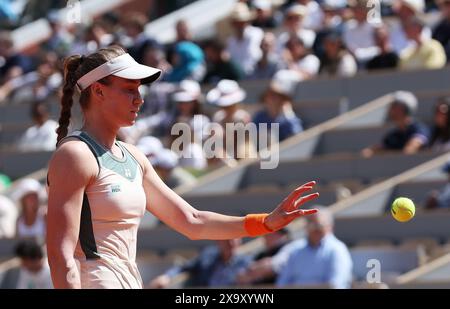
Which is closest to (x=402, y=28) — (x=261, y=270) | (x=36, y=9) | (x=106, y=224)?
(x=261, y=270)

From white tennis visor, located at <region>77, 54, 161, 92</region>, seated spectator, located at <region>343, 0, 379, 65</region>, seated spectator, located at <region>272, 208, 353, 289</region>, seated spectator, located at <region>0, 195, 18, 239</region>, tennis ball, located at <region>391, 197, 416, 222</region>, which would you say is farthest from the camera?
seated spectator, located at <region>343, 0, 379, 65</region>

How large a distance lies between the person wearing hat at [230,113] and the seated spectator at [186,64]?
4.37ft

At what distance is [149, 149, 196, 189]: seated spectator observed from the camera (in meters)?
12.1

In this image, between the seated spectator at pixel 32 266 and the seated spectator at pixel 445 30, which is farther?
the seated spectator at pixel 445 30

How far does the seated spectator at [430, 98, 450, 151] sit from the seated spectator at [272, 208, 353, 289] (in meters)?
2.00

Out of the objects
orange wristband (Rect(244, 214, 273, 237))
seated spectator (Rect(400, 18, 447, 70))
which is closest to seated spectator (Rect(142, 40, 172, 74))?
seated spectator (Rect(400, 18, 447, 70))

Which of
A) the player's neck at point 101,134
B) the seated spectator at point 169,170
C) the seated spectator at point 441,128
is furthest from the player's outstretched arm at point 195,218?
the seated spectator at point 169,170

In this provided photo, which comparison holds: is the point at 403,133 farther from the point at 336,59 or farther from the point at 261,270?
the point at 261,270

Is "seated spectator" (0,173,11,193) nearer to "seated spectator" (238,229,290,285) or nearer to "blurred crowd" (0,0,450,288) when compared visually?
"blurred crowd" (0,0,450,288)

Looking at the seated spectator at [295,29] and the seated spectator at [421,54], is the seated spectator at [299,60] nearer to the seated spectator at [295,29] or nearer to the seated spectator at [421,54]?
the seated spectator at [295,29]

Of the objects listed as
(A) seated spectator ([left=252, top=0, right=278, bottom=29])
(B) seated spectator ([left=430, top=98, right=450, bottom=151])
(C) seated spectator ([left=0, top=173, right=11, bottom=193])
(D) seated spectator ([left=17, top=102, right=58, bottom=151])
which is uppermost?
(A) seated spectator ([left=252, top=0, right=278, bottom=29])

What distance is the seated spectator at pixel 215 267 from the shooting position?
402 inches

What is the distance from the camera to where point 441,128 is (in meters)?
11.5
